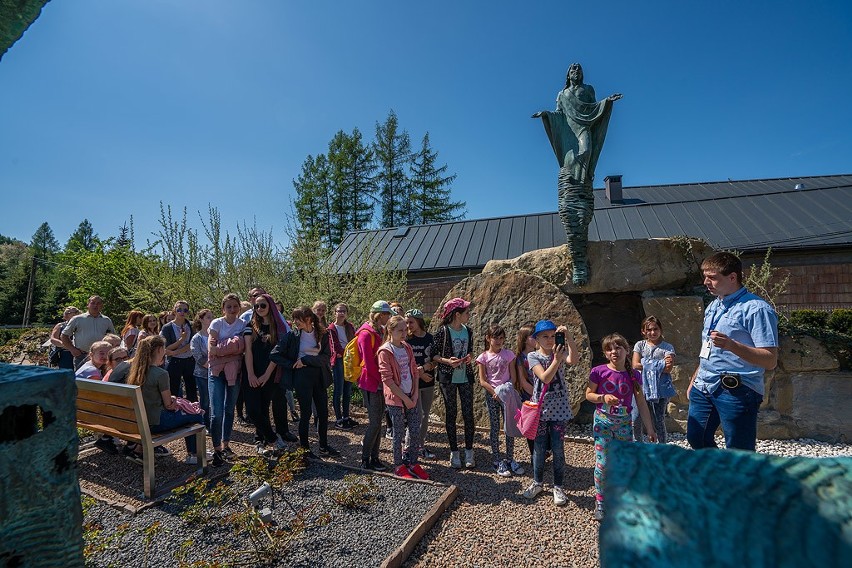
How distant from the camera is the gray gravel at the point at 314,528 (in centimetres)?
294

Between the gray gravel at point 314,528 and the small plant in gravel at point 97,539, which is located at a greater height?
the small plant in gravel at point 97,539

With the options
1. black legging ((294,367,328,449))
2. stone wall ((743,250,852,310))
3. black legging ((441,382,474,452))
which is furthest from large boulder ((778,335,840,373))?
stone wall ((743,250,852,310))

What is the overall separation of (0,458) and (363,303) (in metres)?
8.80

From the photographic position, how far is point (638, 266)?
19.6 feet

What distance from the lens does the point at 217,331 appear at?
15.5ft

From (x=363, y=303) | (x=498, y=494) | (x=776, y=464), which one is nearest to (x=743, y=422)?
(x=498, y=494)

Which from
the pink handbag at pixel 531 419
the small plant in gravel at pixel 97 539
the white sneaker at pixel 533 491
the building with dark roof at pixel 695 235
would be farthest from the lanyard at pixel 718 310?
the building with dark roof at pixel 695 235

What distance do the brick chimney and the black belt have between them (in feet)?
68.9

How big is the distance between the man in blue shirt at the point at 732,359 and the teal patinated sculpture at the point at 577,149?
3094 millimetres

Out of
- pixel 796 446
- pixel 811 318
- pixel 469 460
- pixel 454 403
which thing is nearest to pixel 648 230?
pixel 811 318

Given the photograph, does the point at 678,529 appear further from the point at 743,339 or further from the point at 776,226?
the point at 776,226

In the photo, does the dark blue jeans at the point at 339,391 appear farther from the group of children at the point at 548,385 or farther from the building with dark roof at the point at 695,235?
the building with dark roof at the point at 695,235

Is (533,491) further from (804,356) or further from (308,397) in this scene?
(804,356)

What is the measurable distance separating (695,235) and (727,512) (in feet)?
53.6
